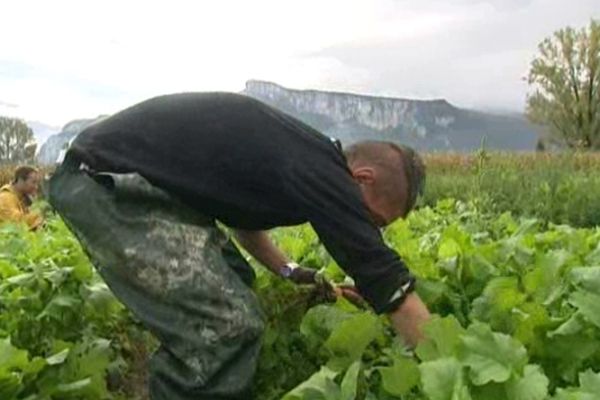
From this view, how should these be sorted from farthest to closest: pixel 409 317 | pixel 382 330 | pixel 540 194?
1. pixel 540 194
2. pixel 382 330
3. pixel 409 317

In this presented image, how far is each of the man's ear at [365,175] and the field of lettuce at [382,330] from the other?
1.08 feet

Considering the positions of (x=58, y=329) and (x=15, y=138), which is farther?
(x=15, y=138)

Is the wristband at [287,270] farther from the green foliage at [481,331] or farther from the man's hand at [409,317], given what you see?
the man's hand at [409,317]

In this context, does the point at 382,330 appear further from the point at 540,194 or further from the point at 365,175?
the point at 540,194

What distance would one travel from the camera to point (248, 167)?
2.86 m

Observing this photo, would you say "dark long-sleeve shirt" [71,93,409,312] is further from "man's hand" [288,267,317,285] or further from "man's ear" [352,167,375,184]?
"man's hand" [288,267,317,285]

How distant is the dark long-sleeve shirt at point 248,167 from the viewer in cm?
261

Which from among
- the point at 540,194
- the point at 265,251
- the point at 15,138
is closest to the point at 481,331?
the point at 265,251

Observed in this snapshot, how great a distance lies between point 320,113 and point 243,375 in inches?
4042

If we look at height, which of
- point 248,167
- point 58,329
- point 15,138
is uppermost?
point 248,167

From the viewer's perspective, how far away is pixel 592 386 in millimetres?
1666

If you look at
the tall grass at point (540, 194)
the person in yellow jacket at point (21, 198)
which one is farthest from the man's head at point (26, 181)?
the tall grass at point (540, 194)

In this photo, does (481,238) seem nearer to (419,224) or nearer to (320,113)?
(419,224)

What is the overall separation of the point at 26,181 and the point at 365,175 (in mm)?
8789
